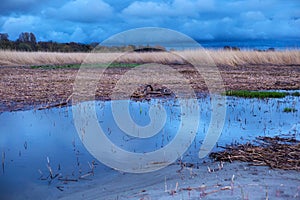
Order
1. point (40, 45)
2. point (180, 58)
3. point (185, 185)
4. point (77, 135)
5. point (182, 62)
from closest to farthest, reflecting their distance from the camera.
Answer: point (185, 185), point (77, 135), point (182, 62), point (180, 58), point (40, 45)

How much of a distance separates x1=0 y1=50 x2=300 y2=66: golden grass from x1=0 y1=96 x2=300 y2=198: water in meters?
17.0

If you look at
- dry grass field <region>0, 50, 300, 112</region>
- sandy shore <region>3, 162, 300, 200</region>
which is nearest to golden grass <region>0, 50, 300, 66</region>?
dry grass field <region>0, 50, 300, 112</region>

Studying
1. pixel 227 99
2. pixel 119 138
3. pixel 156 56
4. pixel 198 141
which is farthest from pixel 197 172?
pixel 156 56

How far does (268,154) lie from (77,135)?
3.38 metres

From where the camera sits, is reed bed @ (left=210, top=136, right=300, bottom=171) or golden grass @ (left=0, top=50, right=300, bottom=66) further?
golden grass @ (left=0, top=50, right=300, bottom=66)

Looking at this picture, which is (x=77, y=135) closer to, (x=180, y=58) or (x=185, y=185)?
(x=185, y=185)

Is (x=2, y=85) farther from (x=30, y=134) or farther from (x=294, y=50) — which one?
(x=294, y=50)

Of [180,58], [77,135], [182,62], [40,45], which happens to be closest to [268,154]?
[77,135]

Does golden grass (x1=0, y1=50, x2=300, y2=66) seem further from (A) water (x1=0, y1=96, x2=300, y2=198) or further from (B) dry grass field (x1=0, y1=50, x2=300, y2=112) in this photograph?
(A) water (x1=0, y1=96, x2=300, y2=198)

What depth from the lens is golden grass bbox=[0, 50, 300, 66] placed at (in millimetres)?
26484

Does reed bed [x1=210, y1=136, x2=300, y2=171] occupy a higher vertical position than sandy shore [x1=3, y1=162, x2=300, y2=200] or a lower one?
higher

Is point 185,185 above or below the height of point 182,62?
below

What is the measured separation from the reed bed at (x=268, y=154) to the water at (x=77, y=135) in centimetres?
38

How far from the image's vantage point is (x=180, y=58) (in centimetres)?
2811
